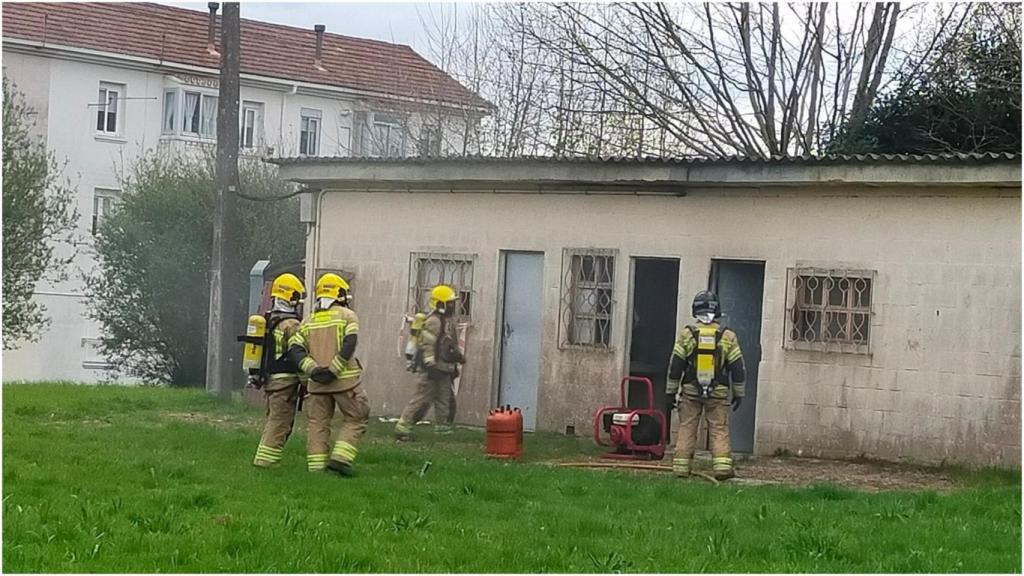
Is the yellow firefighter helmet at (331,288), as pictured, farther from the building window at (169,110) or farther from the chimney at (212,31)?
the chimney at (212,31)

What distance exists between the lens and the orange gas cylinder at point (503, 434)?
Result: 15.2 m

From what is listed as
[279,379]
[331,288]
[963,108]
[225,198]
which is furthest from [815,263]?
[225,198]

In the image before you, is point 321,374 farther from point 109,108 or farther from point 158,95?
point 158,95

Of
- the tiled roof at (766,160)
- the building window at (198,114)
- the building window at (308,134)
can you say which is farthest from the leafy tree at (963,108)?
the building window at (198,114)

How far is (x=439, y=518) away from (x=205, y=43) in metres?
32.2

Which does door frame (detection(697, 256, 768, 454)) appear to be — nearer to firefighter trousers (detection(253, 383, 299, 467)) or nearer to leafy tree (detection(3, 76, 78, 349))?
firefighter trousers (detection(253, 383, 299, 467))

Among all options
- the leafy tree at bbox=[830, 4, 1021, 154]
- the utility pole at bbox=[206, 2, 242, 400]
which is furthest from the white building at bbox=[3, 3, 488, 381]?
the utility pole at bbox=[206, 2, 242, 400]

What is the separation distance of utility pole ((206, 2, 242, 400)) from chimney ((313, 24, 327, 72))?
65.3 feet

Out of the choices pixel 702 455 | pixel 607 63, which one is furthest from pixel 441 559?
pixel 607 63

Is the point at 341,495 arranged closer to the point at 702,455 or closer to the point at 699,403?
the point at 699,403

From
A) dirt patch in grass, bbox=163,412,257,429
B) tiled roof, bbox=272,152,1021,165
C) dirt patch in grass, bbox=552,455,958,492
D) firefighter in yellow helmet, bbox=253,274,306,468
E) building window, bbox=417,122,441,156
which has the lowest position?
dirt patch in grass, bbox=163,412,257,429

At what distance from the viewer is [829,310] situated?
53.8ft

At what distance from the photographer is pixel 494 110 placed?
1289 inches

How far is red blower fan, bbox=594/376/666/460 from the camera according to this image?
606 inches
